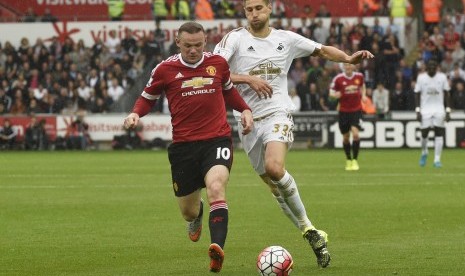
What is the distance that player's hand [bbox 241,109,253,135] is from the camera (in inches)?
372

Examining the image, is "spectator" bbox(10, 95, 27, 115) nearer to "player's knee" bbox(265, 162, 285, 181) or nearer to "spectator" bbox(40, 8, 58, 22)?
"spectator" bbox(40, 8, 58, 22)

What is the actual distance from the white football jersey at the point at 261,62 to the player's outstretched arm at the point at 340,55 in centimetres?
8

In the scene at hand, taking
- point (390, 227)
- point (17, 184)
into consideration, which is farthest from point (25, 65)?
point (390, 227)

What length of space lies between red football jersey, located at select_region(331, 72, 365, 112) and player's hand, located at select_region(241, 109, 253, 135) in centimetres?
1483

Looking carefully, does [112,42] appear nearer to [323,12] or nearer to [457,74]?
[323,12]

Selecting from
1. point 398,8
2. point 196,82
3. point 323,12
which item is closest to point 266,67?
point 196,82

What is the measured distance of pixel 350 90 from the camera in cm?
2436

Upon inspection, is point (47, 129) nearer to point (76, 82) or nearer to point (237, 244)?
point (76, 82)

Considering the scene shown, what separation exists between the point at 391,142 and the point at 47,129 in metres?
10.6

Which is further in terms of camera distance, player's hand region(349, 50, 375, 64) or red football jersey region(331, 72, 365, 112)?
red football jersey region(331, 72, 365, 112)

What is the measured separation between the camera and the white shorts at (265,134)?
34.2 feet

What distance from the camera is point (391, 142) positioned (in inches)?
1292

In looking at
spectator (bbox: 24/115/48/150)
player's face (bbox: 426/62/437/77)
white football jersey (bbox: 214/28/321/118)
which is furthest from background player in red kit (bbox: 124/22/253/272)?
spectator (bbox: 24/115/48/150)

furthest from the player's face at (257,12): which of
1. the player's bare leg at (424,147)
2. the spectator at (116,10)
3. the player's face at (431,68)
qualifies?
the spectator at (116,10)
